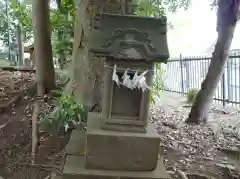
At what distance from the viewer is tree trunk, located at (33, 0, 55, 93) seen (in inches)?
165

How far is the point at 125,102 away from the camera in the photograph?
7.65 feet

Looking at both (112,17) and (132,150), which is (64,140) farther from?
(112,17)

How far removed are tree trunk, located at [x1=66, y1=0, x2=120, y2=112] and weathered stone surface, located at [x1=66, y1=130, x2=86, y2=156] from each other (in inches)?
15.0

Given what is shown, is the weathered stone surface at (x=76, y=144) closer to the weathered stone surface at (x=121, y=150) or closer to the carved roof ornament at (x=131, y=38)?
the weathered stone surface at (x=121, y=150)

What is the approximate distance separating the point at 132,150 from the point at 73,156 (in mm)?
553

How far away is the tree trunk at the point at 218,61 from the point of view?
4.74m

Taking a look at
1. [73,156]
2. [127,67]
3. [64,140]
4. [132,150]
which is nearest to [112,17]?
A: [127,67]

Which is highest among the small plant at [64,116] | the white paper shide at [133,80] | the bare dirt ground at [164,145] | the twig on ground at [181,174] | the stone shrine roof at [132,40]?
the stone shrine roof at [132,40]

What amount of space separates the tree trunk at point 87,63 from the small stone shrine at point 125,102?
936mm

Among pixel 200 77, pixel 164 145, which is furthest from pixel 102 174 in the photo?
pixel 200 77

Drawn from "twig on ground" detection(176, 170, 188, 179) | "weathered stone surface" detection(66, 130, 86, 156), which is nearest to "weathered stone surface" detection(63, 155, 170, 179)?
"weathered stone surface" detection(66, 130, 86, 156)

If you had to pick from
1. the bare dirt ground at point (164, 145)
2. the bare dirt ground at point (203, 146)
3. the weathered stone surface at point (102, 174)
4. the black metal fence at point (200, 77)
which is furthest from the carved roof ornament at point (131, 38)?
the black metal fence at point (200, 77)

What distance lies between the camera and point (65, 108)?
3197mm

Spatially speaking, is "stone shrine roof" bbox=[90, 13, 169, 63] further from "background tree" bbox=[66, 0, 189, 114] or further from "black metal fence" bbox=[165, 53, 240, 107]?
"black metal fence" bbox=[165, 53, 240, 107]
